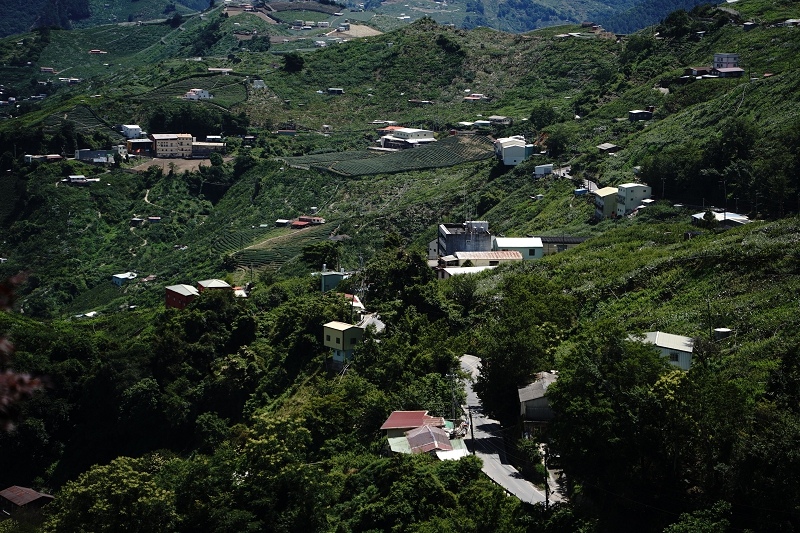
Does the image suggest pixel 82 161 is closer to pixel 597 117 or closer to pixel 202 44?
pixel 597 117

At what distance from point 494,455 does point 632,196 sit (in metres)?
27.2

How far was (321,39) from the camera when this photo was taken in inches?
5128

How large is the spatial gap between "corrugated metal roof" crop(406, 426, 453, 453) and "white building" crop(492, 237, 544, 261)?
779 inches

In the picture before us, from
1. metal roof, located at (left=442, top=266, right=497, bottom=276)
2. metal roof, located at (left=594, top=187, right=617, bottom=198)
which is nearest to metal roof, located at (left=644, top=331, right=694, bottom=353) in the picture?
metal roof, located at (left=442, top=266, right=497, bottom=276)

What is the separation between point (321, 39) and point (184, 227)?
63.9 metres

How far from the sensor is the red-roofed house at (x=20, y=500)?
32.5 meters

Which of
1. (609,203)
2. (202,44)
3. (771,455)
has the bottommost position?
(202,44)

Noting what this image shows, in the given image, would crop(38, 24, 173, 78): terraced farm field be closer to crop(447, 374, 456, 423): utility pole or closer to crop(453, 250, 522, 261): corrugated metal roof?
crop(453, 250, 522, 261): corrugated metal roof

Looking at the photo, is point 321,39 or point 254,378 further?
point 321,39

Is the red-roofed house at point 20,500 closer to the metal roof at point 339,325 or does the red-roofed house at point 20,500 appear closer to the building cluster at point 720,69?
the metal roof at point 339,325

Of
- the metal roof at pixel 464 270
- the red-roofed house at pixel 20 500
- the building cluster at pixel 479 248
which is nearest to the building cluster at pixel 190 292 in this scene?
the building cluster at pixel 479 248

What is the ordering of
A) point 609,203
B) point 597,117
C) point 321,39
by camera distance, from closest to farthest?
point 609,203
point 597,117
point 321,39

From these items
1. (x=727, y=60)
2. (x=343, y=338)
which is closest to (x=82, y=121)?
Result: (x=727, y=60)

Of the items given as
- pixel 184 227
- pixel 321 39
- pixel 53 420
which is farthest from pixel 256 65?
pixel 53 420
